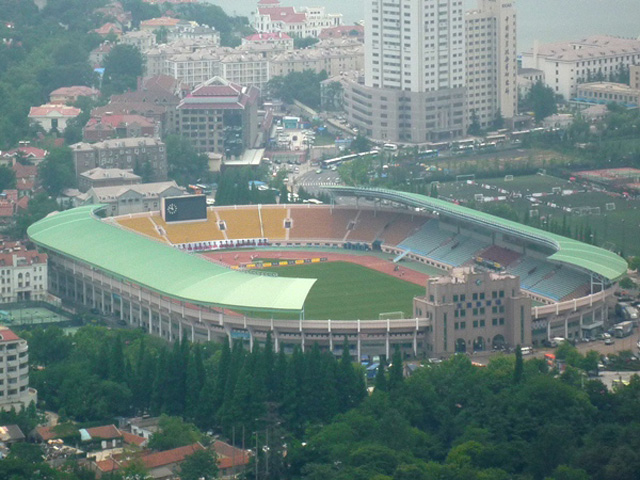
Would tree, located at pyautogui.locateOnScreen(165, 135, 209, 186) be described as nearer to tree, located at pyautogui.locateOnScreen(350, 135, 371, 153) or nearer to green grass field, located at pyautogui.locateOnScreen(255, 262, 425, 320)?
tree, located at pyautogui.locateOnScreen(350, 135, 371, 153)

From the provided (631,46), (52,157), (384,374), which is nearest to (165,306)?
(384,374)

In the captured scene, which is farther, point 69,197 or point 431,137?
point 431,137

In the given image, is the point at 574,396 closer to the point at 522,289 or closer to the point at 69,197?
the point at 522,289

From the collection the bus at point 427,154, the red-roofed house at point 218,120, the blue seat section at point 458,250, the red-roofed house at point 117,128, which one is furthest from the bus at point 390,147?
the blue seat section at point 458,250

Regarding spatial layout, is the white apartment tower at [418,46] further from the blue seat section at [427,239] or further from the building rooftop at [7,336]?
the building rooftop at [7,336]

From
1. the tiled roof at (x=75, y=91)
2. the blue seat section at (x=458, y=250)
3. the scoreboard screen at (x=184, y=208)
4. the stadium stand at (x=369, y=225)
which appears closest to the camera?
the blue seat section at (x=458, y=250)
